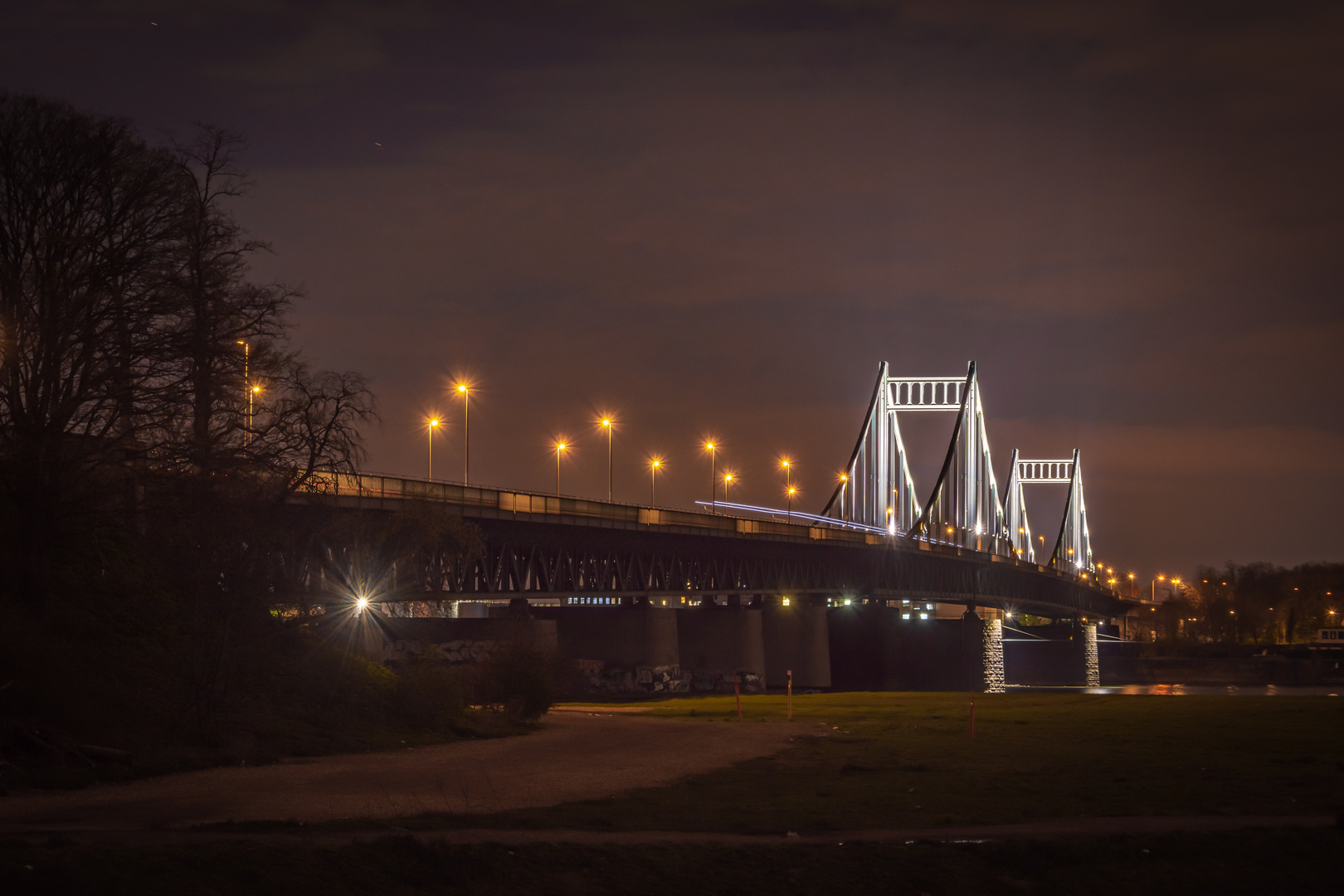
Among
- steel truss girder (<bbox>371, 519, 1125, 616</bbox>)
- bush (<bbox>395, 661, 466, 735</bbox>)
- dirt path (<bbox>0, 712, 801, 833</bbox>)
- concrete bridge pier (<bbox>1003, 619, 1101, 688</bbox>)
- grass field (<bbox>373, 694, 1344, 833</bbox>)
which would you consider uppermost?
steel truss girder (<bbox>371, 519, 1125, 616</bbox>)

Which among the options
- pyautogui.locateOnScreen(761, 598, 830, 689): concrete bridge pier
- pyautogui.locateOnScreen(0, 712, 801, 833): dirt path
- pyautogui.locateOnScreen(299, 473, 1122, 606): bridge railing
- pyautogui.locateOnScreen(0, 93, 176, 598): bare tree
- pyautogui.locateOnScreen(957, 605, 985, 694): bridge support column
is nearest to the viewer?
pyautogui.locateOnScreen(0, 712, 801, 833): dirt path

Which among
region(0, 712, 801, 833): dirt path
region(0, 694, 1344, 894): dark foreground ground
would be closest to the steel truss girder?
region(0, 712, 801, 833): dirt path

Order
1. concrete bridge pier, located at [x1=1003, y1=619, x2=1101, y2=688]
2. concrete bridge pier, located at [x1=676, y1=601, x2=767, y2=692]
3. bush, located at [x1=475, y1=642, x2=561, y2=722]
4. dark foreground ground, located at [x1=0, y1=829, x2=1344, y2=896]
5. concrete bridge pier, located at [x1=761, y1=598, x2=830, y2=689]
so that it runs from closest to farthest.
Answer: dark foreground ground, located at [x1=0, y1=829, x2=1344, y2=896] < bush, located at [x1=475, y1=642, x2=561, y2=722] < concrete bridge pier, located at [x1=676, y1=601, x2=767, y2=692] < concrete bridge pier, located at [x1=761, y1=598, x2=830, y2=689] < concrete bridge pier, located at [x1=1003, y1=619, x2=1101, y2=688]

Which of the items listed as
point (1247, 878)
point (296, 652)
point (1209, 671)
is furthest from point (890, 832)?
point (1209, 671)

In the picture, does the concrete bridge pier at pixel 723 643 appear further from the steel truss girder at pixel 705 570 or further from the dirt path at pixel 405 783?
the dirt path at pixel 405 783

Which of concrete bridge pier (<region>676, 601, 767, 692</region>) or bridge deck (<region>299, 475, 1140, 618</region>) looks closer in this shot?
bridge deck (<region>299, 475, 1140, 618</region>)

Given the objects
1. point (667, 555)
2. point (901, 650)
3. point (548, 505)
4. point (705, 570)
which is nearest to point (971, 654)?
point (901, 650)

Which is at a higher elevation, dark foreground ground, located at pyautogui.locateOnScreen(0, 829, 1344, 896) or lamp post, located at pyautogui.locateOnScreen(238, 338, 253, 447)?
lamp post, located at pyautogui.locateOnScreen(238, 338, 253, 447)

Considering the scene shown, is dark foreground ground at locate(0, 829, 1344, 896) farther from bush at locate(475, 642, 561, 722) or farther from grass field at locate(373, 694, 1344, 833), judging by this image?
bush at locate(475, 642, 561, 722)
